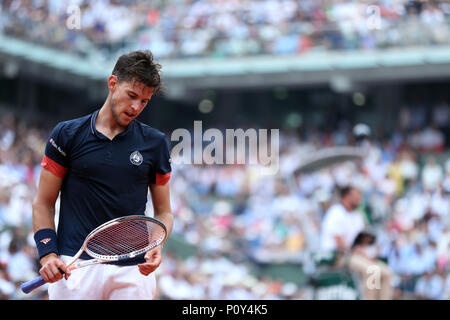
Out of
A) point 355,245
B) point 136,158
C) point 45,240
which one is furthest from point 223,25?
point 45,240

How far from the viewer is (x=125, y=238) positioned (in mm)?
3344

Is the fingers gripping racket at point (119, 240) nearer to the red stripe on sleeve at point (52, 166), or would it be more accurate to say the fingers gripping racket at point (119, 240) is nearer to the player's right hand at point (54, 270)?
the player's right hand at point (54, 270)

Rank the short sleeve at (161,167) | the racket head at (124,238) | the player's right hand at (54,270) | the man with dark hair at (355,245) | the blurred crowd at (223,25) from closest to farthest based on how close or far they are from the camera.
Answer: the player's right hand at (54,270), the racket head at (124,238), the short sleeve at (161,167), the man with dark hair at (355,245), the blurred crowd at (223,25)

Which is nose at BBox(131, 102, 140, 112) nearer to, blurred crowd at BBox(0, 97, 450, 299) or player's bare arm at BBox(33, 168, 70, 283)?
player's bare arm at BBox(33, 168, 70, 283)

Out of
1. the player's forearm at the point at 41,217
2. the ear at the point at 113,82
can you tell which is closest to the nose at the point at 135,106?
the ear at the point at 113,82

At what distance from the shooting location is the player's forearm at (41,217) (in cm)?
330

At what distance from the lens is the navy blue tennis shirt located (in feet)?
10.7

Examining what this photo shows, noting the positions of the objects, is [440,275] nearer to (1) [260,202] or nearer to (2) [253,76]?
(1) [260,202]

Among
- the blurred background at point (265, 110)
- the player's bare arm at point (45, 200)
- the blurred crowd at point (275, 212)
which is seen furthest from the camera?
the blurred background at point (265, 110)
